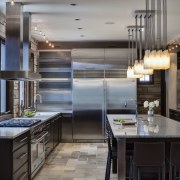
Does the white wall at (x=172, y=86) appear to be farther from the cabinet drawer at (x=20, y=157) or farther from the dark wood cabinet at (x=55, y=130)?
the cabinet drawer at (x=20, y=157)

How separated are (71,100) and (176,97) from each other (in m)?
2.99

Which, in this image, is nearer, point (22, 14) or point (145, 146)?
point (145, 146)

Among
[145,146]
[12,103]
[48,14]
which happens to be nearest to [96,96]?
[12,103]

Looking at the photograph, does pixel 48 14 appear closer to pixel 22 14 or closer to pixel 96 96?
pixel 22 14

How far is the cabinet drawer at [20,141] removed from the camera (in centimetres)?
449

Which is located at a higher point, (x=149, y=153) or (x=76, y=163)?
(x=149, y=153)

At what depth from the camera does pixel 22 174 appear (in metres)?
4.91

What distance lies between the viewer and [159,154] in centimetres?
423

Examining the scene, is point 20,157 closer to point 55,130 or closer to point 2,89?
point 2,89

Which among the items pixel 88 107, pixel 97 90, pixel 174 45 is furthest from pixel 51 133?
pixel 174 45

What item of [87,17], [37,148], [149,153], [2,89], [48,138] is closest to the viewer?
[149,153]

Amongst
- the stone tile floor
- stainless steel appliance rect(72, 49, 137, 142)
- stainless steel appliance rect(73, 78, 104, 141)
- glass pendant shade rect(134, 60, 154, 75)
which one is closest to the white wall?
stainless steel appliance rect(72, 49, 137, 142)

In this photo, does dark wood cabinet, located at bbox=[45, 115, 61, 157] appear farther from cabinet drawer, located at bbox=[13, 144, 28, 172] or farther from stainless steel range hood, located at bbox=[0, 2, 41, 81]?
cabinet drawer, located at bbox=[13, 144, 28, 172]

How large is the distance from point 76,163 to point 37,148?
1.29 m
